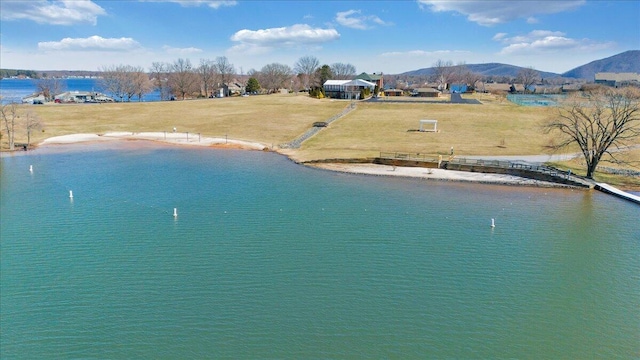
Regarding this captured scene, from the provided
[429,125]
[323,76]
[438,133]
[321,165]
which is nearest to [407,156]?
[321,165]

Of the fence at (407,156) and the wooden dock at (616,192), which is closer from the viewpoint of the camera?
the wooden dock at (616,192)

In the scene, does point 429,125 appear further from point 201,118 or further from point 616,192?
point 201,118

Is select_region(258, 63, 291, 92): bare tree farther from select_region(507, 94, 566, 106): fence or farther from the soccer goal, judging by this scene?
the soccer goal

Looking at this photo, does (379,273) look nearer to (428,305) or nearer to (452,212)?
(428,305)

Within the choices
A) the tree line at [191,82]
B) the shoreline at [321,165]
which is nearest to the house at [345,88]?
the tree line at [191,82]

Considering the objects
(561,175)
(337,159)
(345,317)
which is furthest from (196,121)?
(345,317)

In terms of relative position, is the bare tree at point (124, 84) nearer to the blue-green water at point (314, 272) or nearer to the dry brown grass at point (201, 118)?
the dry brown grass at point (201, 118)
